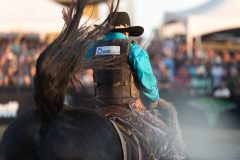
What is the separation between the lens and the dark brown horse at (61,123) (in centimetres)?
382

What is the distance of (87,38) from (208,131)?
35.3 ft

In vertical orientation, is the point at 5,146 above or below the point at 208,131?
above

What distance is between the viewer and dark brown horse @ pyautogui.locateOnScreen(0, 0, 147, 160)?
382 cm

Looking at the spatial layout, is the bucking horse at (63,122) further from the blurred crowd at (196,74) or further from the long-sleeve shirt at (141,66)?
the blurred crowd at (196,74)

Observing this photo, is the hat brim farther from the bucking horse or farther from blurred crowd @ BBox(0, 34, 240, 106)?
blurred crowd @ BBox(0, 34, 240, 106)

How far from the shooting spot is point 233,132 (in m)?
14.6

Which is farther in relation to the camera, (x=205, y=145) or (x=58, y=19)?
(x=58, y=19)

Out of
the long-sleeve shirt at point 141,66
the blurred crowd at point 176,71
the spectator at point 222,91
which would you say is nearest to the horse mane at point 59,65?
the long-sleeve shirt at point 141,66

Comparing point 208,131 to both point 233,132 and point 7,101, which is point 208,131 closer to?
point 233,132

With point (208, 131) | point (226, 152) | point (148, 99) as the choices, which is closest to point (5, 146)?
point (148, 99)

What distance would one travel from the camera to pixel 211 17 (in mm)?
18062

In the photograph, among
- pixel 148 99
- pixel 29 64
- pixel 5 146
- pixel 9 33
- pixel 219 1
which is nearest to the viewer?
pixel 5 146

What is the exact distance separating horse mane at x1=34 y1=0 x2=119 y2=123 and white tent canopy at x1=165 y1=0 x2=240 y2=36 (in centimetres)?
1388

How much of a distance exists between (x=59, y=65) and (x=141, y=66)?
1318 mm
